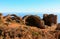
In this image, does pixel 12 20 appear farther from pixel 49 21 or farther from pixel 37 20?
pixel 49 21

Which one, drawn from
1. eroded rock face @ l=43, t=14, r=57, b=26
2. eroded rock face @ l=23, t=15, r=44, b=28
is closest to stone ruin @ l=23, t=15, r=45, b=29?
eroded rock face @ l=23, t=15, r=44, b=28

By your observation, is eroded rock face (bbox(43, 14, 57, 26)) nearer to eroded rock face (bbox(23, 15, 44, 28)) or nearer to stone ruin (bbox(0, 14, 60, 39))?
stone ruin (bbox(0, 14, 60, 39))

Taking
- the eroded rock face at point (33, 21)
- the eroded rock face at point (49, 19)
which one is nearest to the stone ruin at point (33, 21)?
the eroded rock face at point (33, 21)

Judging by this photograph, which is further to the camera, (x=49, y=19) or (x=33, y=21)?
(x=49, y=19)

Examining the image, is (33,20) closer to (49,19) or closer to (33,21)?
(33,21)

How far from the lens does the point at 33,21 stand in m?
26.0

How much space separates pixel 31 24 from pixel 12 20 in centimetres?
220

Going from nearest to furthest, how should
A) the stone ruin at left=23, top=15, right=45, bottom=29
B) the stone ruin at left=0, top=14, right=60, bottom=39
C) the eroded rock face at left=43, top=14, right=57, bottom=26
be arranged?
1. the stone ruin at left=0, top=14, right=60, bottom=39
2. the stone ruin at left=23, top=15, right=45, bottom=29
3. the eroded rock face at left=43, top=14, right=57, bottom=26

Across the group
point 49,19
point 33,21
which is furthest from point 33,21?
point 49,19

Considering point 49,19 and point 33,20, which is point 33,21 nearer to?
point 33,20

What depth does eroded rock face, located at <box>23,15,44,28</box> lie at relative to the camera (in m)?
25.5

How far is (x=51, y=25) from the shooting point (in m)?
26.7

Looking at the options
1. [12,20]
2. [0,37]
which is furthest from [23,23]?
[0,37]

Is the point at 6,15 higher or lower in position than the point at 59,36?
higher
